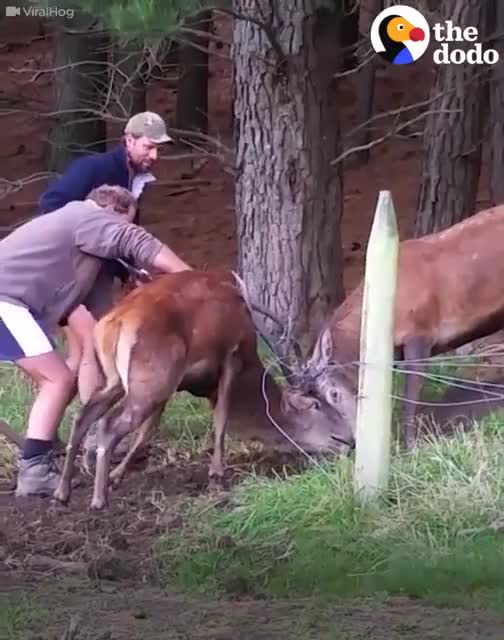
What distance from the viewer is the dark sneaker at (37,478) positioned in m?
7.95

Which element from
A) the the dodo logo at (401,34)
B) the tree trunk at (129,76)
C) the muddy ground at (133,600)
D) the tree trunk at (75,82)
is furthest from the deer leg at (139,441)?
the tree trunk at (75,82)

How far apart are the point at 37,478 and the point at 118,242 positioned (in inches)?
53.2

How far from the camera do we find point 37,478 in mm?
7965

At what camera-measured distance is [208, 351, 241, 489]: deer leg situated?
320 inches

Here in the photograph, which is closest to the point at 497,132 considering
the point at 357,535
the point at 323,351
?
the point at 323,351

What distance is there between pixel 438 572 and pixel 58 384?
262 cm

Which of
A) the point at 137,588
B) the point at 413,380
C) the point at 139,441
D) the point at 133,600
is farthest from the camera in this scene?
the point at 413,380

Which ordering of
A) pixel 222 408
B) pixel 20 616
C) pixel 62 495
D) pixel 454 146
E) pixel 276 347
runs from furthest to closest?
pixel 454 146 → pixel 276 347 → pixel 222 408 → pixel 62 495 → pixel 20 616

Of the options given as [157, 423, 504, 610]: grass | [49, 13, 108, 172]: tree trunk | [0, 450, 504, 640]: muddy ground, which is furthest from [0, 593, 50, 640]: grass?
[49, 13, 108, 172]: tree trunk

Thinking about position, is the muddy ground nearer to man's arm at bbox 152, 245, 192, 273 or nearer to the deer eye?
the deer eye

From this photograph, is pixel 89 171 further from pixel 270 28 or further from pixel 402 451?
pixel 402 451

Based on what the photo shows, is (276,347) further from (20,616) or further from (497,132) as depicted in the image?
(497,132)

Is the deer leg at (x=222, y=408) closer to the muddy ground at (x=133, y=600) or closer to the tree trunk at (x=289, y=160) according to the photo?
the muddy ground at (x=133, y=600)

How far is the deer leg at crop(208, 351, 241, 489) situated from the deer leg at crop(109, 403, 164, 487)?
33 cm
